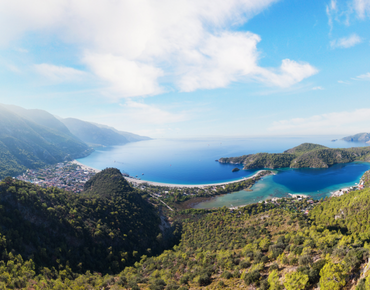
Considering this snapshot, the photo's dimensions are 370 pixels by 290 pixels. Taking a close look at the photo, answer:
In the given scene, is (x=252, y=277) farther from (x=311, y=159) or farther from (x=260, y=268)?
(x=311, y=159)

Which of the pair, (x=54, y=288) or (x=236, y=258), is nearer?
(x=54, y=288)

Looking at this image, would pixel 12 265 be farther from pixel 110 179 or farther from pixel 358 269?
pixel 110 179

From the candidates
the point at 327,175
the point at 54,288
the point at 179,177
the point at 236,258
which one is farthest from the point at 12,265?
the point at 327,175

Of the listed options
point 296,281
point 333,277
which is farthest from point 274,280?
point 333,277

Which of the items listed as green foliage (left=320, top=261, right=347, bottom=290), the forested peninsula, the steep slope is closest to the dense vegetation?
green foliage (left=320, top=261, right=347, bottom=290)

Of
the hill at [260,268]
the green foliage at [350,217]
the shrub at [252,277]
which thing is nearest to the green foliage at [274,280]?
the hill at [260,268]

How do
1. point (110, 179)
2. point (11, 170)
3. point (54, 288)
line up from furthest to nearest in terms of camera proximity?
point (11, 170) → point (110, 179) → point (54, 288)

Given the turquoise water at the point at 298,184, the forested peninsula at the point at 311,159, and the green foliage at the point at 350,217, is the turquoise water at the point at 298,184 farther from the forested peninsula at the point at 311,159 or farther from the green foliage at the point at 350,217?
the green foliage at the point at 350,217

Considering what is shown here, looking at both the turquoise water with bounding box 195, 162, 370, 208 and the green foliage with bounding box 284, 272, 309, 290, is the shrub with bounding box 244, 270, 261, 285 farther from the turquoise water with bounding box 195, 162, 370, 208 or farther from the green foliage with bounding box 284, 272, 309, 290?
the turquoise water with bounding box 195, 162, 370, 208
